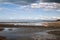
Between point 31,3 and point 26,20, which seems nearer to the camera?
point 26,20

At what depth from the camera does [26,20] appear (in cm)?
83

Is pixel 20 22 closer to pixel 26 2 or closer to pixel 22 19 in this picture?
pixel 22 19

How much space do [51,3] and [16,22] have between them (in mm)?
356

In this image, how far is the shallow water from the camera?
0.79 meters

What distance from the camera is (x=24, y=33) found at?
802 millimetres

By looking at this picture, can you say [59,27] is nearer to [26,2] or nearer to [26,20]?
[26,20]

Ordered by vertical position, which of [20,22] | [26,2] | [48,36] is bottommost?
[48,36]

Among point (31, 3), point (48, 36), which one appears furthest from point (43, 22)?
point (31, 3)

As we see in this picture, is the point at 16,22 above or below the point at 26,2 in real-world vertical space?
below

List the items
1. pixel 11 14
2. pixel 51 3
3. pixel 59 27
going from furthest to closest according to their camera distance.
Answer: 1. pixel 51 3
2. pixel 11 14
3. pixel 59 27

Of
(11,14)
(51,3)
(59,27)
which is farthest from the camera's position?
(51,3)

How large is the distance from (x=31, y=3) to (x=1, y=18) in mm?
265

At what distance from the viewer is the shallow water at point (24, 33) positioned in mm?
793

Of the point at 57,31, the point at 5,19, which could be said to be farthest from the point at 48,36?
the point at 5,19
